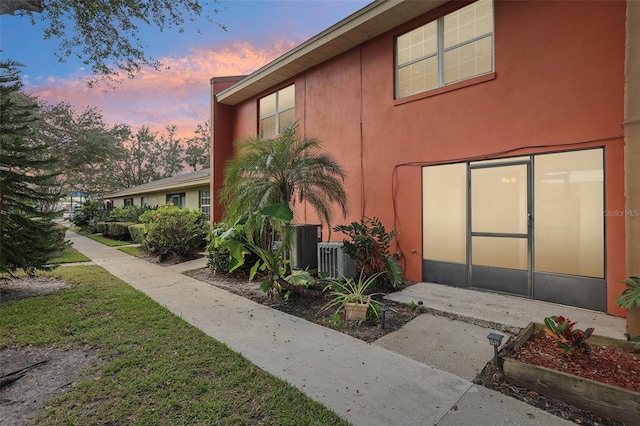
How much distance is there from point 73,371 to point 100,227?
19844mm

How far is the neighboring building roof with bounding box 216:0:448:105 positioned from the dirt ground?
19.2 ft

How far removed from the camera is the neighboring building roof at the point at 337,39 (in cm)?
628

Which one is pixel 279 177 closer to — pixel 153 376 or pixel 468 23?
pixel 153 376

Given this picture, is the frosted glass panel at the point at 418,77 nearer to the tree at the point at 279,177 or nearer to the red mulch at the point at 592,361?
the tree at the point at 279,177

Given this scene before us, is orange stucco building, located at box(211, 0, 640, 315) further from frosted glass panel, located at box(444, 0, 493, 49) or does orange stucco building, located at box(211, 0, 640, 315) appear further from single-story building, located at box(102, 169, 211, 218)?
single-story building, located at box(102, 169, 211, 218)

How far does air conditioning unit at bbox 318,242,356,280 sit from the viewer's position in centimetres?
645

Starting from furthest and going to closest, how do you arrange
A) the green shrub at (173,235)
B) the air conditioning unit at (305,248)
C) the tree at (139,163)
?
the tree at (139,163) → the green shrub at (173,235) → the air conditioning unit at (305,248)

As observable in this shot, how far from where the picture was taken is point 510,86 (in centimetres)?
535

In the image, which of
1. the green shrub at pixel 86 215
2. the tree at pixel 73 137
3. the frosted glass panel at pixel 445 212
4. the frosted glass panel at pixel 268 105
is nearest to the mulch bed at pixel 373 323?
the frosted glass panel at pixel 445 212

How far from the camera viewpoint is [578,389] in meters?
2.42

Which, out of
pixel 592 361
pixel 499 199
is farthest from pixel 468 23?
pixel 592 361

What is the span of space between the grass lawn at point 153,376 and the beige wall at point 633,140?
161 inches

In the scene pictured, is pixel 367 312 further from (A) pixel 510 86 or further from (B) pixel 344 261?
(A) pixel 510 86

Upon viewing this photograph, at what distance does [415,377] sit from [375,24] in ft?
22.7
